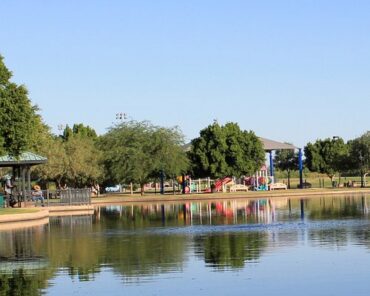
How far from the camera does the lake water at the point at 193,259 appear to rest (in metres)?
17.2

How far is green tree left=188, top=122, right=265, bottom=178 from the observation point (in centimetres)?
8750

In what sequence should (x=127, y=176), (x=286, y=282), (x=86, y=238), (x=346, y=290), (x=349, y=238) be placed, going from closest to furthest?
(x=346, y=290), (x=286, y=282), (x=349, y=238), (x=86, y=238), (x=127, y=176)

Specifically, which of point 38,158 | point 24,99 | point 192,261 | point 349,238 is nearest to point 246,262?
point 192,261

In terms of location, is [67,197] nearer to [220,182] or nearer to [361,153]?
[220,182]

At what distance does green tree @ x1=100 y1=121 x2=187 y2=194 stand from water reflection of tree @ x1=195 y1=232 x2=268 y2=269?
50.9m

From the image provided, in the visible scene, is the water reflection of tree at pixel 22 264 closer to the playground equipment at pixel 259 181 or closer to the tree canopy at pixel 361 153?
the playground equipment at pixel 259 181

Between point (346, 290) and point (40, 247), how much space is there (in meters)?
13.5

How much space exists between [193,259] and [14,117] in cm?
2591

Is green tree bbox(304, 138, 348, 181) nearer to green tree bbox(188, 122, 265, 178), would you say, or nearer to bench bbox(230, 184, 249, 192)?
green tree bbox(188, 122, 265, 178)

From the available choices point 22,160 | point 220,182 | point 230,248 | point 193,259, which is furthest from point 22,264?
point 220,182

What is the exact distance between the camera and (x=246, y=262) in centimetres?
2102

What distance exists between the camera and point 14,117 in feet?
151

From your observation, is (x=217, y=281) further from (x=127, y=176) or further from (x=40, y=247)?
(x=127, y=176)

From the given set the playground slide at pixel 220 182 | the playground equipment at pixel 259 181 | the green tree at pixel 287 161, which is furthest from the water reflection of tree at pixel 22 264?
the green tree at pixel 287 161
